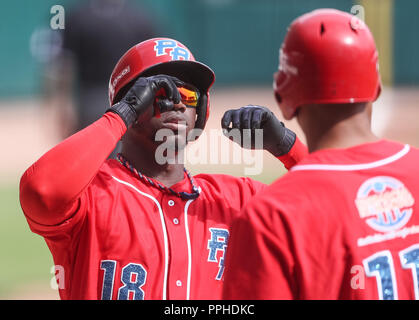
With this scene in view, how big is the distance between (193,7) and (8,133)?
744 centimetres

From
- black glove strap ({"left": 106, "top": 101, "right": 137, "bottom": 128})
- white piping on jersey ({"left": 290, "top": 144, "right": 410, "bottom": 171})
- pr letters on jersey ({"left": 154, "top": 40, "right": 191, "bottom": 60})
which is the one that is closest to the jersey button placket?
black glove strap ({"left": 106, "top": 101, "right": 137, "bottom": 128})

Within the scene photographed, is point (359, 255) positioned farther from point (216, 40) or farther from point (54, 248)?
point (216, 40)

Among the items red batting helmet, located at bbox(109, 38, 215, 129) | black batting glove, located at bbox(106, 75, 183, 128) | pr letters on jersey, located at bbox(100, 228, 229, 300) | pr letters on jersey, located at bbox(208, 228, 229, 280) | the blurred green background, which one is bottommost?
pr letters on jersey, located at bbox(100, 228, 229, 300)

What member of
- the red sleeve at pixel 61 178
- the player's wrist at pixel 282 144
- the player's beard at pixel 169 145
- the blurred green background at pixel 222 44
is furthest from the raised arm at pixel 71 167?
the blurred green background at pixel 222 44

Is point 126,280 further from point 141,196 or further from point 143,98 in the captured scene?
point 143,98

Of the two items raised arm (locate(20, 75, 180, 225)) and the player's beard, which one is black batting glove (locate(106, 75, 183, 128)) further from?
the player's beard

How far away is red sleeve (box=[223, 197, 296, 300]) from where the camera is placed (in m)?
1.96

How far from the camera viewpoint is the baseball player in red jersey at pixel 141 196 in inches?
99.6

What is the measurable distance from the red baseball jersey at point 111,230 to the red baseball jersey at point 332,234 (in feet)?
1.89

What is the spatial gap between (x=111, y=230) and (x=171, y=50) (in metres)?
0.81

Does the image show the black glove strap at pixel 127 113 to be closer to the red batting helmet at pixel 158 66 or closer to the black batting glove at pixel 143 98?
the black batting glove at pixel 143 98

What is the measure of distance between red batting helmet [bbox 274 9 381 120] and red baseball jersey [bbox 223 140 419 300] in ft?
0.61

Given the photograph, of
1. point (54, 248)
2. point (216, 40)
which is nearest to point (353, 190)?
point (54, 248)
